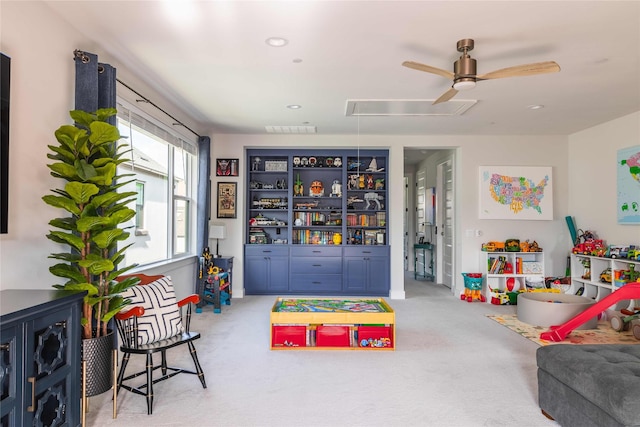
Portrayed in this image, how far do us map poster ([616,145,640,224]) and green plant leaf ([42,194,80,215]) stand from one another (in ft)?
20.0

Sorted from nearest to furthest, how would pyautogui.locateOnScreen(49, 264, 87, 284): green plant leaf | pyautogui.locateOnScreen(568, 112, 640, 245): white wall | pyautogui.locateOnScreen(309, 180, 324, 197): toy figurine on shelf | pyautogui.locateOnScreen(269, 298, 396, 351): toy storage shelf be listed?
pyautogui.locateOnScreen(49, 264, 87, 284): green plant leaf, pyautogui.locateOnScreen(269, 298, 396, 351): toy storage shelf, pyautogui.locateOnScreen(568, 112, 640, 245): white wall, pyautogui.locateOnScreen(309, 180, 324, 197): toy figurine on shelf

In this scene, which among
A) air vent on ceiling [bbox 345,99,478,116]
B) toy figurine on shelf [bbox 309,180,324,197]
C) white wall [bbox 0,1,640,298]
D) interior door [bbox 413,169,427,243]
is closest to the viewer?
white wall [bbox 0,1,640,298]

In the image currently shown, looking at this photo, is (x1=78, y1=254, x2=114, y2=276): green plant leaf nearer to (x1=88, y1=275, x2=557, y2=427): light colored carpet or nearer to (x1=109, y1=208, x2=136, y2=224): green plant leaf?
(x1=109, y1=208, x2=136, y2=224): green plant leaf

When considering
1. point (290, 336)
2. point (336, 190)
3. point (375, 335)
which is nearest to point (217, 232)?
point (336, 190)

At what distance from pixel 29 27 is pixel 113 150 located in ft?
3.04

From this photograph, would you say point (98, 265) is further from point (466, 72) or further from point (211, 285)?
point (211, 285)

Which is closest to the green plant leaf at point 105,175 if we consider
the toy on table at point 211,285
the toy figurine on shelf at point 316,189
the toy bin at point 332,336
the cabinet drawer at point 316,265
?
the toy bin at point 332,336

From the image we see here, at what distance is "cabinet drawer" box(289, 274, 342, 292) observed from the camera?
21.5 ft

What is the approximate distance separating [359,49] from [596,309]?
3442 millimetres

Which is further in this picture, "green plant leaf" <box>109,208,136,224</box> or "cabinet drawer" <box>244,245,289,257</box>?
"cabinet drawer" <box>244,245,289,257</box>

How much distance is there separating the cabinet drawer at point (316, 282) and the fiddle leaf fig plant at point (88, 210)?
4.20 metres

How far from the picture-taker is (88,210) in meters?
2.33

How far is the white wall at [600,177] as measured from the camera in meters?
5.26

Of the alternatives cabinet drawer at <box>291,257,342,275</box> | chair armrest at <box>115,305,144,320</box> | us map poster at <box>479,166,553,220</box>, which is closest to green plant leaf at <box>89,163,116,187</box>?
chair armrest at <box>115,305,144,320</box>
